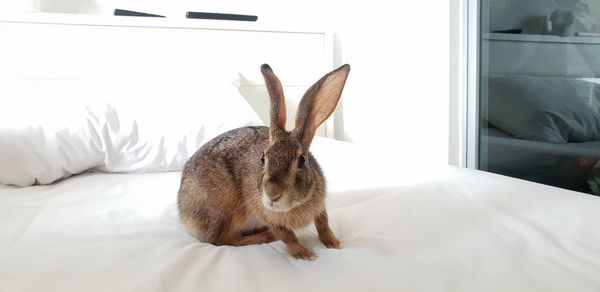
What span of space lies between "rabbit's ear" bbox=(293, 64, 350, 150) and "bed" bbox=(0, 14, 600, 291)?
22 cm

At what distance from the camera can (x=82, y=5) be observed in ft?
7.52

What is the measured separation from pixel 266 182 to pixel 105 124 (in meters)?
1.08

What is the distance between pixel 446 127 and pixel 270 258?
52.1 inches

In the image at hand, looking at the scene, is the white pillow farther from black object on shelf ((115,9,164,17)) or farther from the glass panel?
the glass panel

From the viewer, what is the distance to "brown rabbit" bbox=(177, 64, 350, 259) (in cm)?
63

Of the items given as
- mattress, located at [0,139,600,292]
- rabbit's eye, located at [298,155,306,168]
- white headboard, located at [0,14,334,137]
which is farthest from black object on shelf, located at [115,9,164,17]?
rabbit's eye, located at [298,155,306,168]

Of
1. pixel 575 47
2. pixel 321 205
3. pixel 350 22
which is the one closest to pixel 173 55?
A: pixel 350 22

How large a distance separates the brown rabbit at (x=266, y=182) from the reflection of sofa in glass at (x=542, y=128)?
1274 mm

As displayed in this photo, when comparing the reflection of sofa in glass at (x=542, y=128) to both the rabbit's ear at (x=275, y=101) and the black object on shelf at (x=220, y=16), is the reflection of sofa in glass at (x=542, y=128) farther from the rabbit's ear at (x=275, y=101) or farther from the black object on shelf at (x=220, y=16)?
the black object on shelf at (x=220, y=16)

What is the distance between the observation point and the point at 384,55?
2.10 metres

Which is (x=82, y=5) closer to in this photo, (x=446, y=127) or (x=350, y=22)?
(x=350, y=22)

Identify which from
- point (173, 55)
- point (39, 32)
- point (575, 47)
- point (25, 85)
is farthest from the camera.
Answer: point (173, 55)

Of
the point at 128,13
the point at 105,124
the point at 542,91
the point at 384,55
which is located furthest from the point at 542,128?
the point at 128,13

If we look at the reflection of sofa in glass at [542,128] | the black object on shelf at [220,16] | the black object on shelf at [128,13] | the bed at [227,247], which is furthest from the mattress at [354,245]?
the black object on shelf at [220,16]
